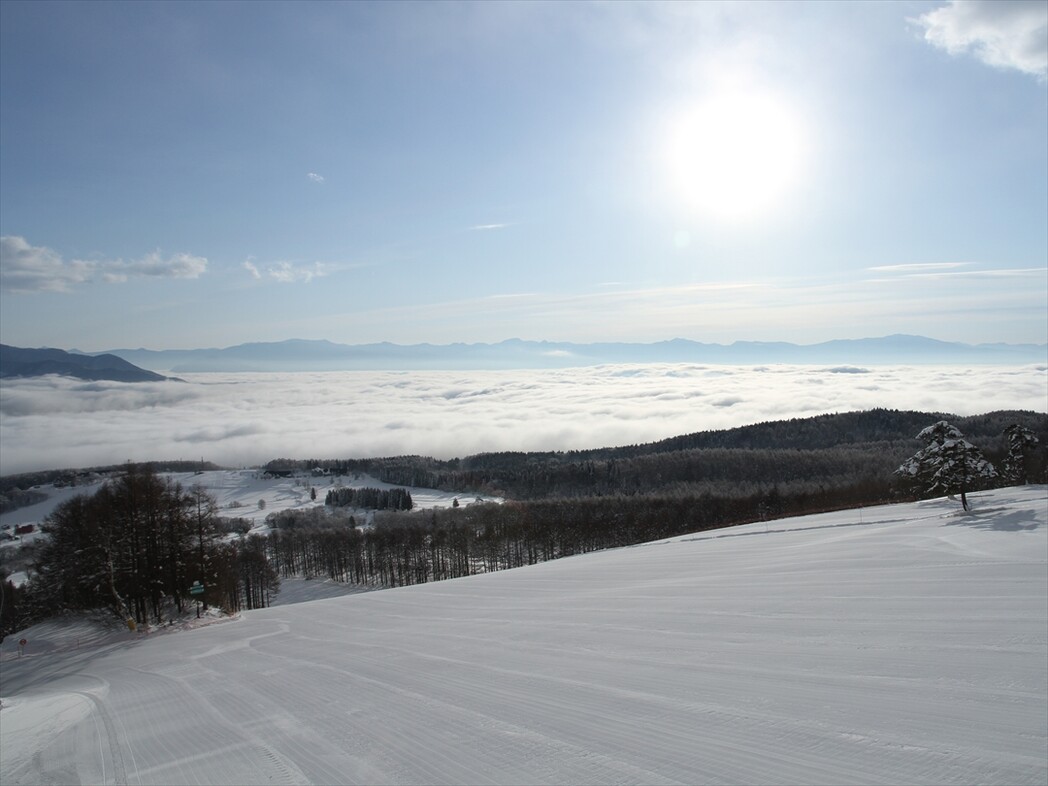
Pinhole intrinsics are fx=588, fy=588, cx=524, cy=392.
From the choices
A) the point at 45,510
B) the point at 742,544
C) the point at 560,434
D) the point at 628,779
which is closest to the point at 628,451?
the point at 560,434

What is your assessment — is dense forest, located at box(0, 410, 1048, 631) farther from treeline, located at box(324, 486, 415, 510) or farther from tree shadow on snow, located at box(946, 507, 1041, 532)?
tree shadow on snow, located at box(946, 507, 1041, 532)

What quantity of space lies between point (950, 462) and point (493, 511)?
64986mm

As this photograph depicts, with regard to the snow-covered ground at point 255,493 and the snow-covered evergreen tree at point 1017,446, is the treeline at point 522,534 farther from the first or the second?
the snow-covered ground at point 255,493

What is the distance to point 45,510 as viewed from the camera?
12306cm

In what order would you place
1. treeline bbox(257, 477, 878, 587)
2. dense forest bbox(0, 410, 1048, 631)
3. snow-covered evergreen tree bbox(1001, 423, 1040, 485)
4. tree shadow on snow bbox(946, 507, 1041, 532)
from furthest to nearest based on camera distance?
treeline bbox(257, 477, 878, 587), snow-covered evergreen tree bbox(1001, 423, 1040, 485), dense forest bbox(0, 410, 1048, 631), tree shadow on snow bbox(946, 507, 1041, 532)

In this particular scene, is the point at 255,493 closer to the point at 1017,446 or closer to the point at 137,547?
the point at 137,547

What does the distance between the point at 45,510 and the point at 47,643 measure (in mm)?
128814

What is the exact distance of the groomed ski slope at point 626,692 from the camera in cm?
485

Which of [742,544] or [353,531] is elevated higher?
[742,544]

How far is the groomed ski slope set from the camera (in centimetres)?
485

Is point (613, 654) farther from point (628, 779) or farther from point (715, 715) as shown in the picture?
point (628, 779)

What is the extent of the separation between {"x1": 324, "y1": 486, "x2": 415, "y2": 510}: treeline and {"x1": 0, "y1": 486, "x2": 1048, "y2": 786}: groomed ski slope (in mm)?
105602

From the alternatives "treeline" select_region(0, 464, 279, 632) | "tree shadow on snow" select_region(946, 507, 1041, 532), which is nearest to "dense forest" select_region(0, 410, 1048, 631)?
"treeline" select_region(0, 464, 279, 632)

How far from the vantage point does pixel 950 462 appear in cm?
2742
